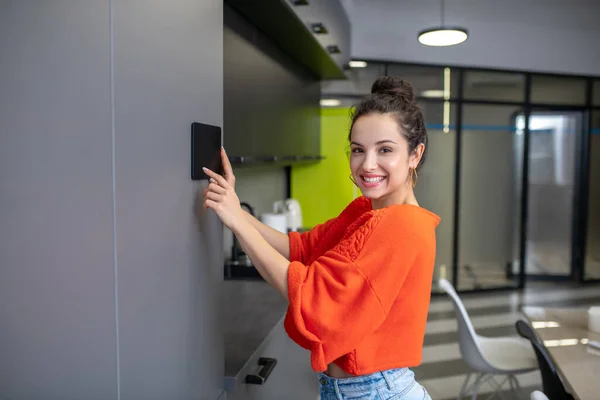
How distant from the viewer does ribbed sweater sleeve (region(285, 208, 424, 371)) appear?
1.06 m

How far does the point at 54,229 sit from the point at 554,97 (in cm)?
659

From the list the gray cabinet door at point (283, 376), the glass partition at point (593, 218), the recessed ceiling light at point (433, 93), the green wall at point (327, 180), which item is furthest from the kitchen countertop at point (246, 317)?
the glass partition at point (593, 218)

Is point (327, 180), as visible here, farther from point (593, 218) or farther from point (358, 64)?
point (593, 218)

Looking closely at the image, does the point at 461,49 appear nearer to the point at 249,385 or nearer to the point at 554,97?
the point at 554,97

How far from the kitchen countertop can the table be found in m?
1.04

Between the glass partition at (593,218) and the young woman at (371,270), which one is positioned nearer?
the young woman at (371,270)

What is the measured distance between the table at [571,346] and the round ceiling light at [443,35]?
2.67 meters

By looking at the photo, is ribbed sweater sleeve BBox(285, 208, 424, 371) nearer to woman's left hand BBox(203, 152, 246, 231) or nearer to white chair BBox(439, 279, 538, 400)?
woman's left hand BBox(203, 152, 246, 231)

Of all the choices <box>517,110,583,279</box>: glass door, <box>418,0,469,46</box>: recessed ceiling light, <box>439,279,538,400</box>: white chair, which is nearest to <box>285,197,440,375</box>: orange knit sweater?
<box>439,279,538,400</box>: white chair

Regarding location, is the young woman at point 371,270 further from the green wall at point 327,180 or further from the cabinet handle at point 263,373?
the green wall at point 327,180

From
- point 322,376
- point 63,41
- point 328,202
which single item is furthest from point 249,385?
point 328,202

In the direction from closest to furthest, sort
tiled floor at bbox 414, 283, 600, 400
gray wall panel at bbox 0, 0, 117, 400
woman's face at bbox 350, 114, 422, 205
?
gray wall panel at bbox 0, 0, 117, 400, woman's face at bbox 350, 114, 422, 205, tiled floor at bbox 414, 283, 600, 400

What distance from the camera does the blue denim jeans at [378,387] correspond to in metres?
1.27

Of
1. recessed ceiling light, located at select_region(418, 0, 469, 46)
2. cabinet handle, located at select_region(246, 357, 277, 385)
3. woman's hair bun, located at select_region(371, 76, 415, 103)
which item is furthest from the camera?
recessed ceiling light, located at select_region(418, 0, 469, 46)
